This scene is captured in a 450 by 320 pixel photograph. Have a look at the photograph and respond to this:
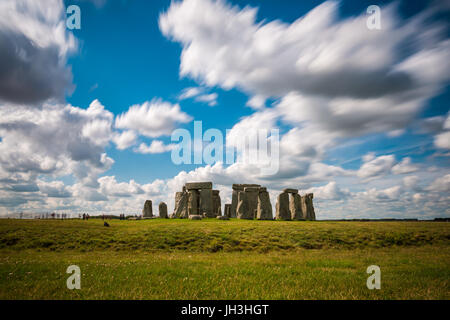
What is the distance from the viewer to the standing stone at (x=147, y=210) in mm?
44156

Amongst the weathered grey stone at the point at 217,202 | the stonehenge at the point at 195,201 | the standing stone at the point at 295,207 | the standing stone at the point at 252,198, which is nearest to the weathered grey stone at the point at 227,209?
the weathered grey stone at the point at 217,202

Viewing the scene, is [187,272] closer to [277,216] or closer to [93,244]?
[93,244]

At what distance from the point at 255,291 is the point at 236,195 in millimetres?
39199

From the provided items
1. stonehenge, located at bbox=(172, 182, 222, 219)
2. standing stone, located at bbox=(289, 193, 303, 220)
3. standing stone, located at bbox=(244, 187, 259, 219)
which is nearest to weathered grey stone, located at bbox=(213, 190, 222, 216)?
stonehenge, located at bbox=(172, 182, 222, 219)

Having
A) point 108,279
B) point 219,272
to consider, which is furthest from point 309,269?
point 108,279

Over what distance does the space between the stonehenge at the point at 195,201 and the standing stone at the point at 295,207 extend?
1247 centimetres

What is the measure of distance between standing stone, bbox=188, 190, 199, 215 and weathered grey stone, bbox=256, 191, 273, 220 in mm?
9802

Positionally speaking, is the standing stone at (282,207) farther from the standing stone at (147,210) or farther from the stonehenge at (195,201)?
the standing stone at (147,210)

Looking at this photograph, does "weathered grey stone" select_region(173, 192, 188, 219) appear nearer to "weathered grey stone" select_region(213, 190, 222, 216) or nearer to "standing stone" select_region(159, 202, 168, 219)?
"standing stone" select_region(159, 202, 168, 219)

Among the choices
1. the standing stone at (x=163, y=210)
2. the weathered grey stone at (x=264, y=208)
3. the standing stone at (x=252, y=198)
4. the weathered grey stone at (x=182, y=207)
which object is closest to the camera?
the weathered grey stone at (x=264, y=208)

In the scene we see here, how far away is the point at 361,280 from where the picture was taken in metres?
8.02

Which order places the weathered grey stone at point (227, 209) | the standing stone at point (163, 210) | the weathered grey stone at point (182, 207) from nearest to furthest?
1. the weathered grey stone at point (182, 207)
2. the standing stone at point (163, 210)
3. the weathered grey stone at point (227, 209)

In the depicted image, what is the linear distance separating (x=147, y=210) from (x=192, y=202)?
373 inches

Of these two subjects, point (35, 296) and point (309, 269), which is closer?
point (35, 296)
